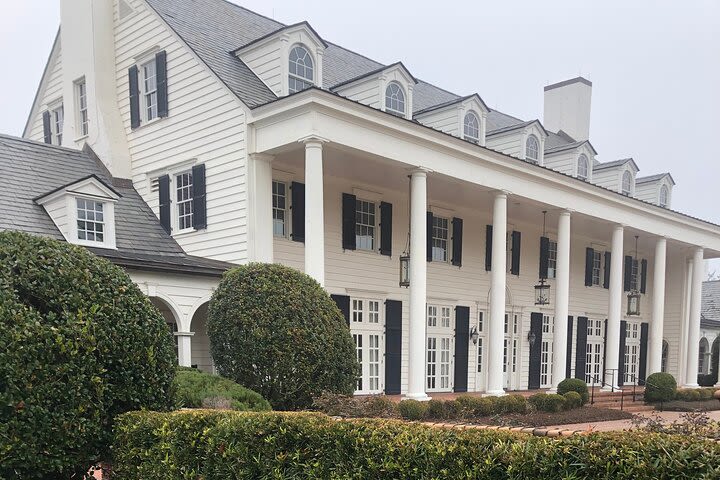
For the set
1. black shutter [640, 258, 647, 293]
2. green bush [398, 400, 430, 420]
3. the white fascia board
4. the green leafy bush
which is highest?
the white fascia board

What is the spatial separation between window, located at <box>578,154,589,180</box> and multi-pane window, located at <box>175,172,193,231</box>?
1396 cm

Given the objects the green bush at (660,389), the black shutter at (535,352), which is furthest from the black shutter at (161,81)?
the green bush at (660,389)

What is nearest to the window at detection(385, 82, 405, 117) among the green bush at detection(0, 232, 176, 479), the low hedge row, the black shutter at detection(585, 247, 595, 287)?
the green bush at detection(0, 232, 176, 479)

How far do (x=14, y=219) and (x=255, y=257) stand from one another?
4916mm

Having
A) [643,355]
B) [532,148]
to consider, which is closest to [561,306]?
[532,148]

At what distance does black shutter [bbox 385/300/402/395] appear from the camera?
54.1 ft

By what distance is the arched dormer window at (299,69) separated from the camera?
46.2ft

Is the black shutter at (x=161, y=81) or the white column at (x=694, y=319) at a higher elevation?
the black shutter at (x=161, y=81)

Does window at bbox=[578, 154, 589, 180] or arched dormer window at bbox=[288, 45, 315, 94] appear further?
window at bbox=[578, 154, 589, 180]

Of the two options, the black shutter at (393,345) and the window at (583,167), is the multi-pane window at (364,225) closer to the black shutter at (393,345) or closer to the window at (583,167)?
the black shutter at (393,345)

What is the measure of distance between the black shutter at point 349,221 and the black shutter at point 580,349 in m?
12.3

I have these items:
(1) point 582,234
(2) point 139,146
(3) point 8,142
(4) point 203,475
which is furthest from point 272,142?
(1) point 582,234

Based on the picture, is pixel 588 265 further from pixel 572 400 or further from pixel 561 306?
pixel 572 400

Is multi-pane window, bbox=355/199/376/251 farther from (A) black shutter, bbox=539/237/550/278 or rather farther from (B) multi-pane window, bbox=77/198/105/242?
(A) black shutter, bbox=539/237/550/278
